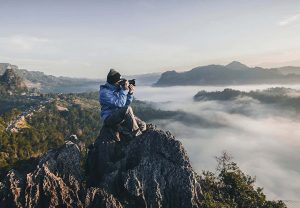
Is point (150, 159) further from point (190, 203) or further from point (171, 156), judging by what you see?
point (190, 203)

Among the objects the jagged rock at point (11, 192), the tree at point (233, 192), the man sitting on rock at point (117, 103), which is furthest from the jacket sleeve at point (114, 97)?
the tree at point (233, 192)

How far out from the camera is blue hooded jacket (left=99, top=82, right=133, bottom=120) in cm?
3158

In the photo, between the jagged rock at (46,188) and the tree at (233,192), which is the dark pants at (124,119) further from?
the tree at (233,192)

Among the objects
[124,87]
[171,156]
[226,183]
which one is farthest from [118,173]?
[226,183]

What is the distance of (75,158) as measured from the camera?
29.5 metres

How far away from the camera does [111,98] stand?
3159 centimetres

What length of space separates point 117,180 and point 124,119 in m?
5.64

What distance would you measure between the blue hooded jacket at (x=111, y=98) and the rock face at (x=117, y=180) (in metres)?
2.90

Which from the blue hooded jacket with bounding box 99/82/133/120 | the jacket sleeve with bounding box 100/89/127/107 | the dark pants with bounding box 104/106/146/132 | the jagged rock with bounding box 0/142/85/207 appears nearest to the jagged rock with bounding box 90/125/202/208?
the dark pants with bounding box 104/106/146/132

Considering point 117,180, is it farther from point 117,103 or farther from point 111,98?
point 111,98

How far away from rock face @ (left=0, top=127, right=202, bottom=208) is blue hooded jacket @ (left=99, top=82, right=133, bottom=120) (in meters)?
2.90

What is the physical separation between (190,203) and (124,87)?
36.5 feet

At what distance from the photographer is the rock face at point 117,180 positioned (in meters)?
26.2

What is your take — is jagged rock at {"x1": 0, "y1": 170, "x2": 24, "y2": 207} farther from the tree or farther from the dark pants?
the tree
